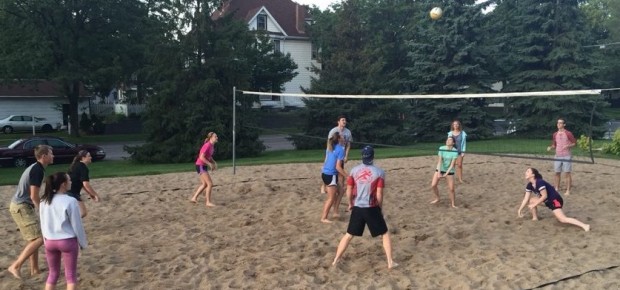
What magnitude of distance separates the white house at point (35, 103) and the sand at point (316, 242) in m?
27.6

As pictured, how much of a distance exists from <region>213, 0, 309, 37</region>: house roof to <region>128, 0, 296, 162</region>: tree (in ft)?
80.5

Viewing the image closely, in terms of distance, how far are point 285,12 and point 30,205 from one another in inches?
1696

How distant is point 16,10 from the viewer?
2680 centimetres

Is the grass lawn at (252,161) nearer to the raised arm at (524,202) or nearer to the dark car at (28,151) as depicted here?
the dark car at (28,151)

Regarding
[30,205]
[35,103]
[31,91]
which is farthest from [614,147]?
[35,103]

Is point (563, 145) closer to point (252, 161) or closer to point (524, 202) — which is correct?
point (524, 202)

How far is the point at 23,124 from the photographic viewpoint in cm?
3428

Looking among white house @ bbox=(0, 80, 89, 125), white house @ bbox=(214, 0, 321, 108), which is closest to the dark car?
white house @ bbox=(0, 80, 89, 125)

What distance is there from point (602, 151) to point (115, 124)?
26.8m

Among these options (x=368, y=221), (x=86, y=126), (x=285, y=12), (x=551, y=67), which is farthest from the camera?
(x=285, y=12)

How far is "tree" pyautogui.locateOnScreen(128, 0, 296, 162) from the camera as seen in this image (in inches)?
796

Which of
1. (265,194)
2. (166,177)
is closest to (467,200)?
(265,194)

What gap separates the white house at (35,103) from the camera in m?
37.3

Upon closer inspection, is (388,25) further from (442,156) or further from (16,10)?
(442,156)
